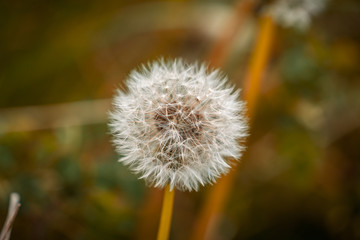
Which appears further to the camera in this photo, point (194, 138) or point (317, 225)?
point (317, 225)

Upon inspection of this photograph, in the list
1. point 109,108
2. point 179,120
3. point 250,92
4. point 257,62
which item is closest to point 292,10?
point 257,62

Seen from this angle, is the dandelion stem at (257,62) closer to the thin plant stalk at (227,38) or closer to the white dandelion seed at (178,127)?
the thin plant stalk at (227,38)

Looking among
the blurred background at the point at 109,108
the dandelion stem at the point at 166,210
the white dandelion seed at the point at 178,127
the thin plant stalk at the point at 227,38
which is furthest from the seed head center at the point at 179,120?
the thin plant stalk at the point at 227,38

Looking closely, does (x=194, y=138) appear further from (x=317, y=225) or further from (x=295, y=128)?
(x=317, y=225)

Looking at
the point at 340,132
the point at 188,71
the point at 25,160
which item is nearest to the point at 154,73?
the point at 188,71

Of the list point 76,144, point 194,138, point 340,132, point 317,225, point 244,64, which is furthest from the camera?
point 244,64

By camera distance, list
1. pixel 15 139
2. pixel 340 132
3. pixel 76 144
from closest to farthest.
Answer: pixel 15 139 < pixel 76 144 < pixel 340 132

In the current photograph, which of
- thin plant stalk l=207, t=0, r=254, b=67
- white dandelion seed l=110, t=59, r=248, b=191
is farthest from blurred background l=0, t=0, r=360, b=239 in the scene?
white dandelion seed l=110, t=59, r=248, b=191
